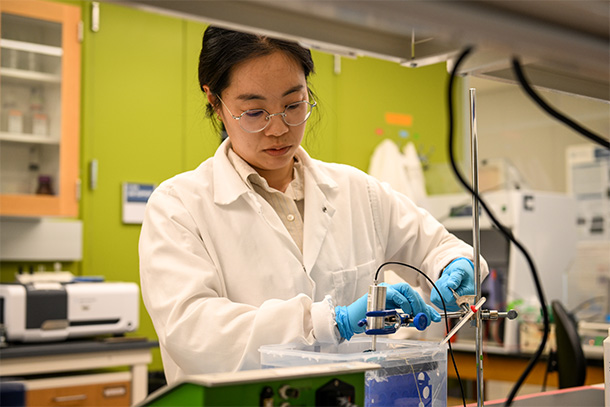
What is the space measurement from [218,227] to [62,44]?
7.38 feet

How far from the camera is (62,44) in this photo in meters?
3.29

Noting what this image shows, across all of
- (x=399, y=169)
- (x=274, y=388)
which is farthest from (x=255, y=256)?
(x=399, y=169)

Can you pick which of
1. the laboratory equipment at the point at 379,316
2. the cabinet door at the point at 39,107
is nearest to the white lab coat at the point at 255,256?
the laboratory equipment at the point at 379,316

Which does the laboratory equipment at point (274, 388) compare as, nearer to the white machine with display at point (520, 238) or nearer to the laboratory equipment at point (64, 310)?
the laboratory equipment at point (64, 310)

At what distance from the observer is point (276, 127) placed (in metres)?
1.44

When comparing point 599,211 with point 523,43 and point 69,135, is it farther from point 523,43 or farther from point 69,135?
point 523,43

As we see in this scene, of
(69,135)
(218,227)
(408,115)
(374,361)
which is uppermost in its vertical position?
(408,115)

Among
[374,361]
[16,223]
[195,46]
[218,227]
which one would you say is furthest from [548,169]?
[374,361]

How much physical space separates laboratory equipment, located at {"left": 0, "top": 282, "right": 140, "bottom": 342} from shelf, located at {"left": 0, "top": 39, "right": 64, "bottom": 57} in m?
1.10

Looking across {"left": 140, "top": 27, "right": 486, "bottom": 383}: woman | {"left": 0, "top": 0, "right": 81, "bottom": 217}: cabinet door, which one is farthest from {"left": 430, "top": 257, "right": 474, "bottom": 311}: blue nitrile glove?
{"left": 0, "top": 0, "right": 81, "bottom": 217}: cabinet door

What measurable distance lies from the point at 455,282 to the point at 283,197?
462mm

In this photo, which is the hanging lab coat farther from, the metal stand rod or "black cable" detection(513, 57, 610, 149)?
"black cable" detection(513, 57, 610, 149)

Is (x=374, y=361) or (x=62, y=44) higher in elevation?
(x=62, y=44)

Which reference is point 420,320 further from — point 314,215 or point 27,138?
point 27,138
